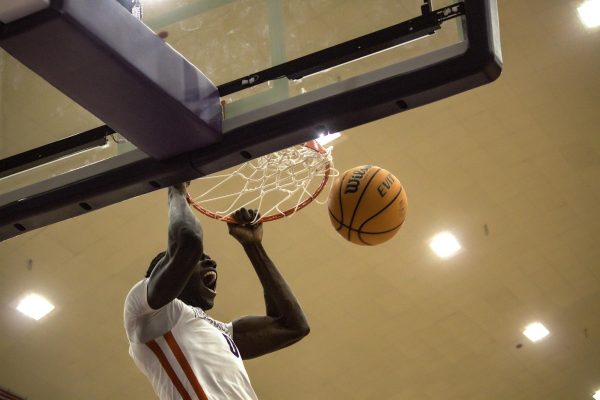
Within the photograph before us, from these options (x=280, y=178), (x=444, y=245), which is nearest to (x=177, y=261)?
(x=280, y=178)

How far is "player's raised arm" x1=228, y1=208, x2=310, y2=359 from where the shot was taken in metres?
3.88

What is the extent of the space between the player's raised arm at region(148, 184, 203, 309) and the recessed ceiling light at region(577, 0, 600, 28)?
523 centimetres

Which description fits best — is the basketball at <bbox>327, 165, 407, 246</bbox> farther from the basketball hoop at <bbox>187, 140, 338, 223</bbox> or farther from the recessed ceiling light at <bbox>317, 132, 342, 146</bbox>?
the recessed ceiling light at <bbox>317, 132, 342, 146</bbox>

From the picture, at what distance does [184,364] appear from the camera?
3297 mm

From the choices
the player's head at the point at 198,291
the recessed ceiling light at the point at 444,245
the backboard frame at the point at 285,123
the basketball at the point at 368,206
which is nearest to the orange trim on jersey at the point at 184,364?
the player's head at the point at 198,291

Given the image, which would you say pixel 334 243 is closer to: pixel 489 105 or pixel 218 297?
pixel 218 297

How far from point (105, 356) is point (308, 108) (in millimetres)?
6549

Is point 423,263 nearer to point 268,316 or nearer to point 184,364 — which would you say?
point 268,316

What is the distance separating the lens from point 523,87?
798cm

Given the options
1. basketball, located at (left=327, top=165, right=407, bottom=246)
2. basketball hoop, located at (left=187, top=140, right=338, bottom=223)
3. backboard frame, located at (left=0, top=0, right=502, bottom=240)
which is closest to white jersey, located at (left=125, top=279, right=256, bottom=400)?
backboard frame, located at (left=0, top=0, right=502, bottom=240)

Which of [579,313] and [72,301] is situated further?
[579,313]

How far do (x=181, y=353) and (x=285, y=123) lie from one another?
89cm

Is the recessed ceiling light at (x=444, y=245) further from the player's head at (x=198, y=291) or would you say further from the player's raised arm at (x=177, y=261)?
the player's raised arm at (x=177, y=261)

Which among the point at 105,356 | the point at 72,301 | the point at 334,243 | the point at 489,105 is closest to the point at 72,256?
the point at 72,301
